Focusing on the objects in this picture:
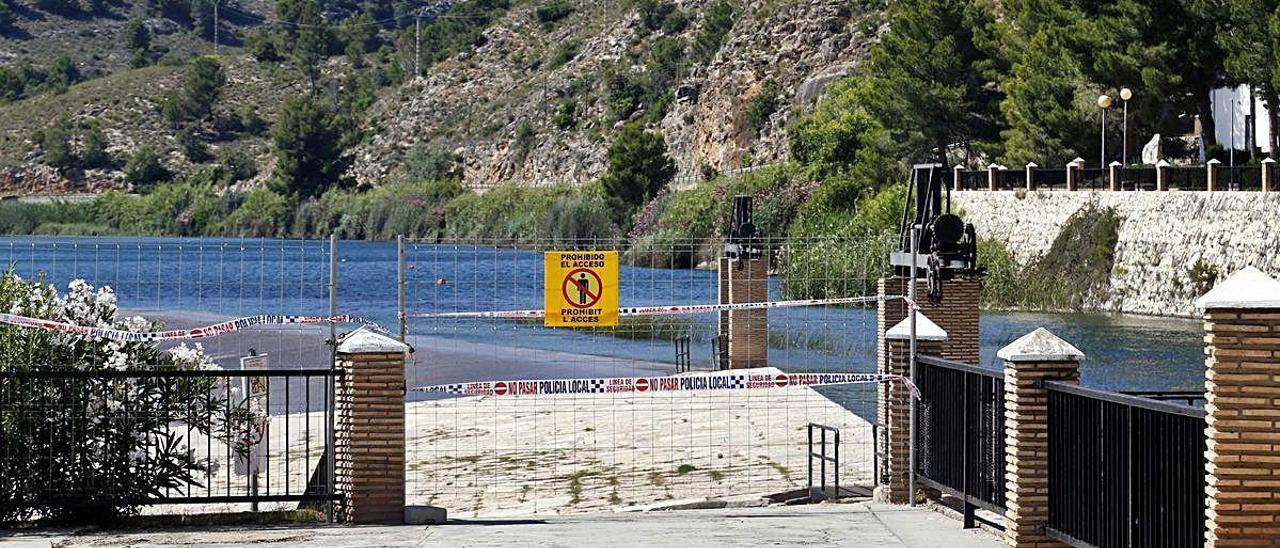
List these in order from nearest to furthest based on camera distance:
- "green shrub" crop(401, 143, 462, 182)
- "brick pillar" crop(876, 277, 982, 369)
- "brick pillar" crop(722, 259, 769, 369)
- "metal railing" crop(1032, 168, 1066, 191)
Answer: "brick pillar" crop(876, 277, 982, 369)
"brick pillar" crop(722, 259, 769, 369)
"metal railing" crop(1032, 168, 1066, 191)
"green shrub" crop(401, 143, 462, 182)

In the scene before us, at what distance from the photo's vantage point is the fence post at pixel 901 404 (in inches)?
593

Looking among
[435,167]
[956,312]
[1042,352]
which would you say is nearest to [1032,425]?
[1042,352]

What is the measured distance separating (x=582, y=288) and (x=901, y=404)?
3836mm

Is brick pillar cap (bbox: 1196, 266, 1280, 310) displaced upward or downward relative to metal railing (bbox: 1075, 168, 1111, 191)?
downward

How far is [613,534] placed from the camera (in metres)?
13.2

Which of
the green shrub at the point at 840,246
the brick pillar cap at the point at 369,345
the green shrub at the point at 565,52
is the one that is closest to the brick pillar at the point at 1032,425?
the brick pillar cap at the point at 369,345

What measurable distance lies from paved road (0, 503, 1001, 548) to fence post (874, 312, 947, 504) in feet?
2.48

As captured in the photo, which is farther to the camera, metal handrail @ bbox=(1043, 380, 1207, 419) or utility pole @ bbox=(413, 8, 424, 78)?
utility pole @ bbox=(413, 8, 424, 78)

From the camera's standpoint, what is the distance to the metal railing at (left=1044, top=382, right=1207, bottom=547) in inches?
400

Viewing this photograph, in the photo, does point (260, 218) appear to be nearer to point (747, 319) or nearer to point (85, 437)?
point (747, 319)

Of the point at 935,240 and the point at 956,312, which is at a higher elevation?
the point at 935,240

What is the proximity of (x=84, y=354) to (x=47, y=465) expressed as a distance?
1360 millimetres

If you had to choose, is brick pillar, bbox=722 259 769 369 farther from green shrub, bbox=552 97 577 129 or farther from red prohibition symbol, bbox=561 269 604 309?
green shrub, bbox=552 97 577 129

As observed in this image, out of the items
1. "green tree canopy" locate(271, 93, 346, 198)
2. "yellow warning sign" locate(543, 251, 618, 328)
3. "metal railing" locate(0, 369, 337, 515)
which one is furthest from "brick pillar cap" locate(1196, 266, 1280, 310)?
"green tree canopy" locate(271, 93, 346, 198)
